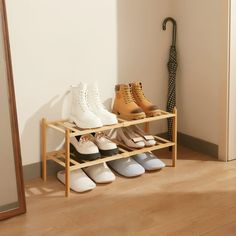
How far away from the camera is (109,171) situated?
106 inches

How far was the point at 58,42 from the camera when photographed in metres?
2.73

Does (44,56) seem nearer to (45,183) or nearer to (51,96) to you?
(51,96)

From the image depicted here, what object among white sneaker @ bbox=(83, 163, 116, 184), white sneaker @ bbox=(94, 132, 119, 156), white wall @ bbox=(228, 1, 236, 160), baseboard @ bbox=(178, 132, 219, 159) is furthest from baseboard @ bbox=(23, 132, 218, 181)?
white sneaker @ bbox=(94, 132, 119, 156)

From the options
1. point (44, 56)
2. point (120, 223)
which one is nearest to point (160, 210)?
point (120, 223)

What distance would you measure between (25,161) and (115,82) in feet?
2.54

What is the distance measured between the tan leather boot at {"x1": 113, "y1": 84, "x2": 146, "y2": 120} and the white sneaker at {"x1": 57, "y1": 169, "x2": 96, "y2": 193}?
44 cm

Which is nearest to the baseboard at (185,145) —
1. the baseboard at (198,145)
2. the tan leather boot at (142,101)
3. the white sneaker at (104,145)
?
the baseboard at (198,145)

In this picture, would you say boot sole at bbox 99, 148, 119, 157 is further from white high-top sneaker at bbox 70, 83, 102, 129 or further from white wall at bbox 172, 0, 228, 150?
white wall at bbox 172, 0, 228, 150

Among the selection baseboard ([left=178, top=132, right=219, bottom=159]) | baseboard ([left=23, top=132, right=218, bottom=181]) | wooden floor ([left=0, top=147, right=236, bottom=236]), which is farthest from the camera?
baseboard ([left=178, top=132, right=219, bottom=159])

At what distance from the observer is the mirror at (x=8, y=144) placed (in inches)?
88.6

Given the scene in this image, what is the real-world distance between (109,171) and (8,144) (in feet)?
2.20

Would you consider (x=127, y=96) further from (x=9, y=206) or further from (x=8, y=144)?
(x=9, y=206)

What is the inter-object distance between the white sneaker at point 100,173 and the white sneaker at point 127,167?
4.0 inches

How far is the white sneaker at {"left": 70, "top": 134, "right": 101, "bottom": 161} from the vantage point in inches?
101
